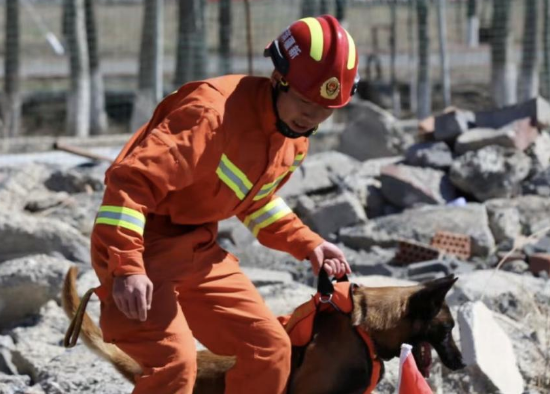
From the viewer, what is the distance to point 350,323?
179 inches

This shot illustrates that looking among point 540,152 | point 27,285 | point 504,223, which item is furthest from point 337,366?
point 540,152

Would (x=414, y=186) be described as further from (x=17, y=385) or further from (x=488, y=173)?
(x=17, y=385)

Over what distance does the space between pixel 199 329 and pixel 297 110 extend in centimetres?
94

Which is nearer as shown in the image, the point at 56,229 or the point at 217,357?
the point at 217,357

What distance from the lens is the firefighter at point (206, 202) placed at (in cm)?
399

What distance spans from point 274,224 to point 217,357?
61 centimetres

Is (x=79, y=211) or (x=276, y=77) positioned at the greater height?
(x=276, y=77)

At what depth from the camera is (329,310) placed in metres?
4.61

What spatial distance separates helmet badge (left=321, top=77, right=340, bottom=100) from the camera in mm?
4234

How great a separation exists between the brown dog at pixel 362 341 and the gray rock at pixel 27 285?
190 centimetres

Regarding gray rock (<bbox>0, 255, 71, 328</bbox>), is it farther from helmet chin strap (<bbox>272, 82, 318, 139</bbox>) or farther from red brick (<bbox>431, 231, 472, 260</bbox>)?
red brick (<bbox>431, 231, 472, 260</bbox>)

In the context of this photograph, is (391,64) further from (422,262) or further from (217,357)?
(217,357)

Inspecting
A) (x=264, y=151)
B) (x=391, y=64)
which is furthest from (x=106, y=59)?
(x=264, y=151)

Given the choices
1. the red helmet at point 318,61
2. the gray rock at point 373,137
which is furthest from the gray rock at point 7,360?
the gray rock at point 373,137
